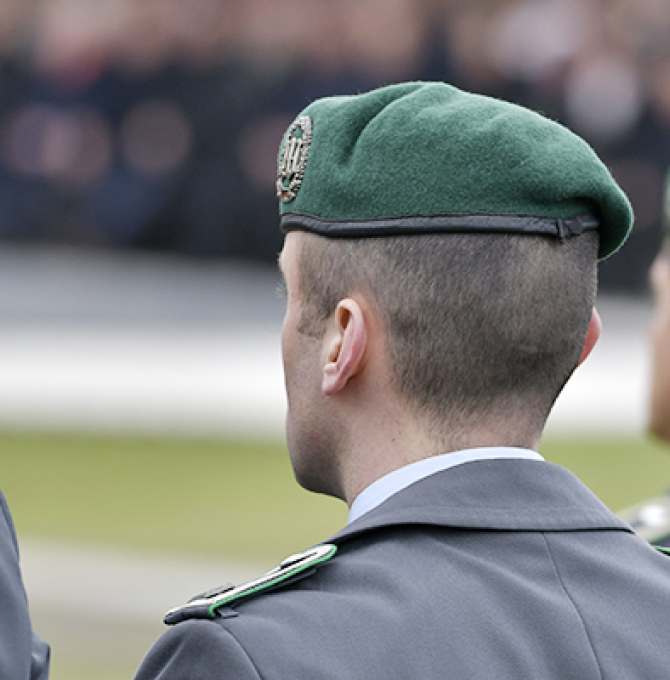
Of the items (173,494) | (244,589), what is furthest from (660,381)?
(173,494)

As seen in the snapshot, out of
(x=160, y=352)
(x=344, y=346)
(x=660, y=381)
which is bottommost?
(x=160, y=352)

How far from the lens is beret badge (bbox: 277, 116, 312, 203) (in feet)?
5.26

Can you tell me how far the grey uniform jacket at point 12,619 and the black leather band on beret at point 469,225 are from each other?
2.03ft

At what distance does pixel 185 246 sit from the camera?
Answer: 13.2 meters

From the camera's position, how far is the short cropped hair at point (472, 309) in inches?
57.2

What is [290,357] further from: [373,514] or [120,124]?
[120,124]

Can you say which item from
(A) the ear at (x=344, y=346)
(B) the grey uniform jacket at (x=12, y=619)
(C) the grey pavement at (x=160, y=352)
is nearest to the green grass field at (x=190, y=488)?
(C) the grey pavement at (x=160, y=352)

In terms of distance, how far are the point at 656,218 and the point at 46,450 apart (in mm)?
5838

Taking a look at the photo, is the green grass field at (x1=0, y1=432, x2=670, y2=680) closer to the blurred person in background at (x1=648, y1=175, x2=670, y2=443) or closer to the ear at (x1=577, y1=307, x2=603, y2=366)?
the blurred person in background at (x1=648, y1=175, x2=670, y2=443)

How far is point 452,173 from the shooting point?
147cm

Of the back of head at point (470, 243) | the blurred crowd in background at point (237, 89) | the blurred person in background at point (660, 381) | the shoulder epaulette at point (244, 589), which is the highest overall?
the back of head at point (470, 243)

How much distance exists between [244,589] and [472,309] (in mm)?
382

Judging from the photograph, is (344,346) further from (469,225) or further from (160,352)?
(160,352)

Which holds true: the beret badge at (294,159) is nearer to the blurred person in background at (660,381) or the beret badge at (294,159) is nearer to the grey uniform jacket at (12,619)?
the grey uniform jacket at (12,619)
